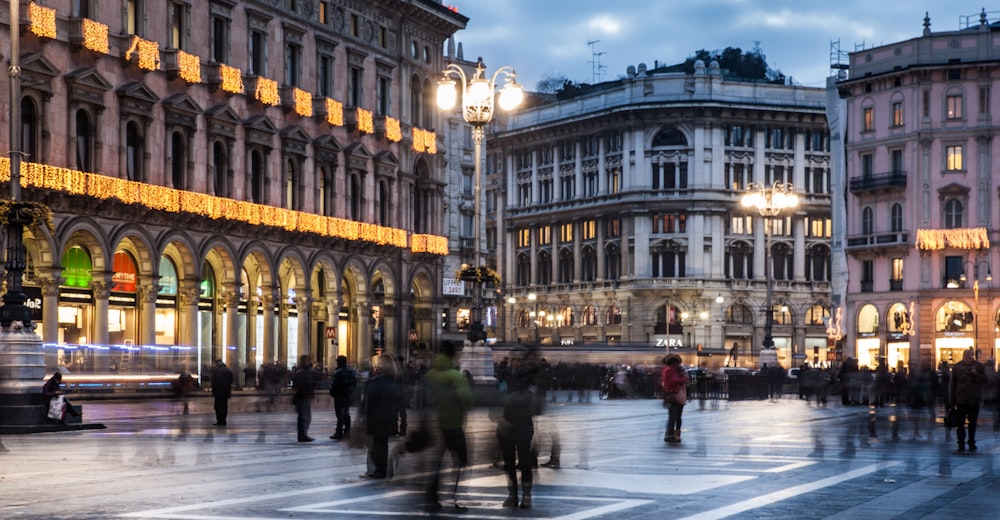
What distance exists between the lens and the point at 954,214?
91.1 metres

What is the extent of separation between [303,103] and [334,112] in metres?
2.37

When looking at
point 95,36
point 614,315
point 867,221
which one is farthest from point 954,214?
point 95,36

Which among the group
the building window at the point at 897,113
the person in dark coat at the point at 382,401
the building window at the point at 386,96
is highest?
the building window at the point at 897,113

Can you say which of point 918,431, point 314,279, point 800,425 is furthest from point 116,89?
point 918,431

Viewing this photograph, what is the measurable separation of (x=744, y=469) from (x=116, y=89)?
114 ft

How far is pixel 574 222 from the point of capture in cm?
12644

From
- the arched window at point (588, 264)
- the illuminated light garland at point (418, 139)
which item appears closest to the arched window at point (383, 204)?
the illuminated light garland at point (418, 139)

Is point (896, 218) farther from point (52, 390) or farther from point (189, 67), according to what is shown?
point (52, 390)

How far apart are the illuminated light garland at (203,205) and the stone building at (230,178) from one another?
7 cm

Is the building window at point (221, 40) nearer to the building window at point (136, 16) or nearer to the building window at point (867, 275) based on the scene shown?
the building window at point (136, 16)

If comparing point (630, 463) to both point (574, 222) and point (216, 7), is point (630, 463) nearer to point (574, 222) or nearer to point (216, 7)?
point (216, 7)

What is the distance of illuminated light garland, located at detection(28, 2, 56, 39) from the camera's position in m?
47.5

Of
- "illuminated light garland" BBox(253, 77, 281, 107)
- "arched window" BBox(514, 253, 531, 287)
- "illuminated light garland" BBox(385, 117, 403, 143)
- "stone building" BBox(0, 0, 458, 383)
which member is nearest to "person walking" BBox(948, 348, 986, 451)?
"stone building" BBox(0, 0, 458, 383)

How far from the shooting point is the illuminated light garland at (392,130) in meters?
69.7
